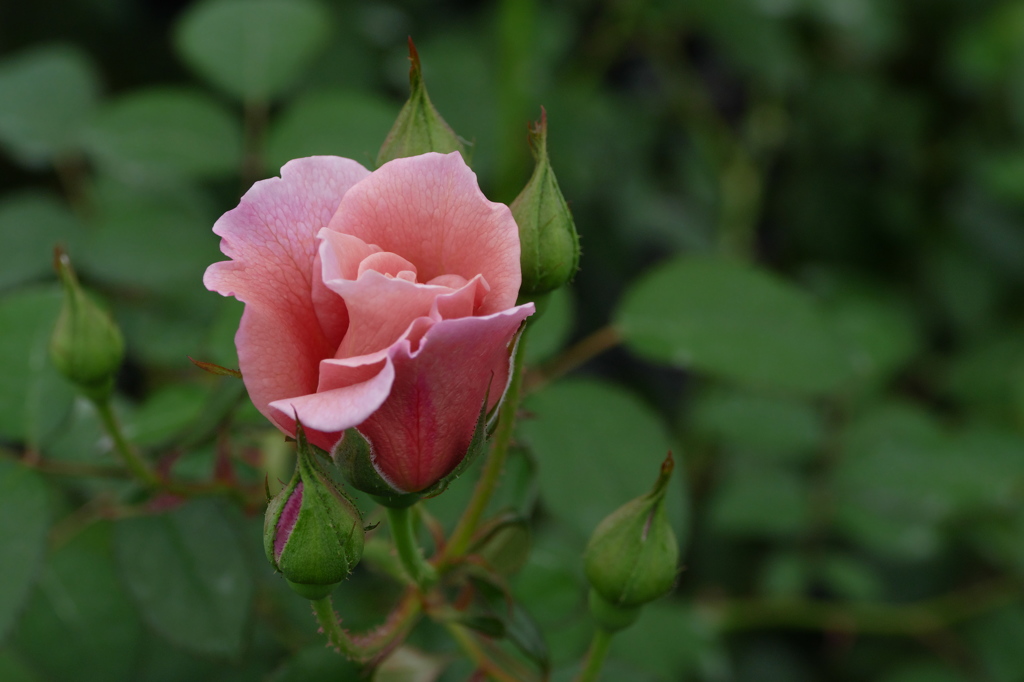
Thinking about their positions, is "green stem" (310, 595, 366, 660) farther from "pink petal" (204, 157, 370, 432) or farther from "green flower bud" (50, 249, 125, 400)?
"green flower bud" (50, 249, 125, 400)

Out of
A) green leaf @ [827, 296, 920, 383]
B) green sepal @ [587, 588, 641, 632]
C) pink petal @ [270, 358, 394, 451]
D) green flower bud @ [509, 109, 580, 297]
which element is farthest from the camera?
green leaf @ [827, 296, 920, 383]

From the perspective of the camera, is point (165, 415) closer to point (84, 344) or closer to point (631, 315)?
point (84, 344)

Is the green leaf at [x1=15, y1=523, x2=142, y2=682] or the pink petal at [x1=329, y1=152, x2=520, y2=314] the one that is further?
the green leaf at [x1=15, y1=523, x2=142, y2=682]

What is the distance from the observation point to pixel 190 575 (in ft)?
2.82

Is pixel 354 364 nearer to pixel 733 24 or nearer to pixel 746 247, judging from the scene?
pixel 733 24

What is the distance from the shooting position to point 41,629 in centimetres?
99

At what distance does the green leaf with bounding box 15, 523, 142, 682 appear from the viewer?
97 centimetres

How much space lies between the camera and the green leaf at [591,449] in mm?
978

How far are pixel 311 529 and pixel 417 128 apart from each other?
0.26m

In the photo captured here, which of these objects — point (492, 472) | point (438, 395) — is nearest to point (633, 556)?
point (492, 472)

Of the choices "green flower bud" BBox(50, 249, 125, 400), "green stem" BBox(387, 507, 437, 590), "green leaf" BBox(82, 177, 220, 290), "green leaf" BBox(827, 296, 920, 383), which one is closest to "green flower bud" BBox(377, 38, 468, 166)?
"green stem" BBox(387, 507, 437, 590)

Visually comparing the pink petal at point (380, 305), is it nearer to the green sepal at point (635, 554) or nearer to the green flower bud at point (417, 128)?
the green flower bud at point (417, 128)

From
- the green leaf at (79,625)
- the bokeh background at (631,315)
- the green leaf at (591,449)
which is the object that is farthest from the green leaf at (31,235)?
→ the green leaf at (591,449)

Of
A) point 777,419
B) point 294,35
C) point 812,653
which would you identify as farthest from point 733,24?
point 812,653
